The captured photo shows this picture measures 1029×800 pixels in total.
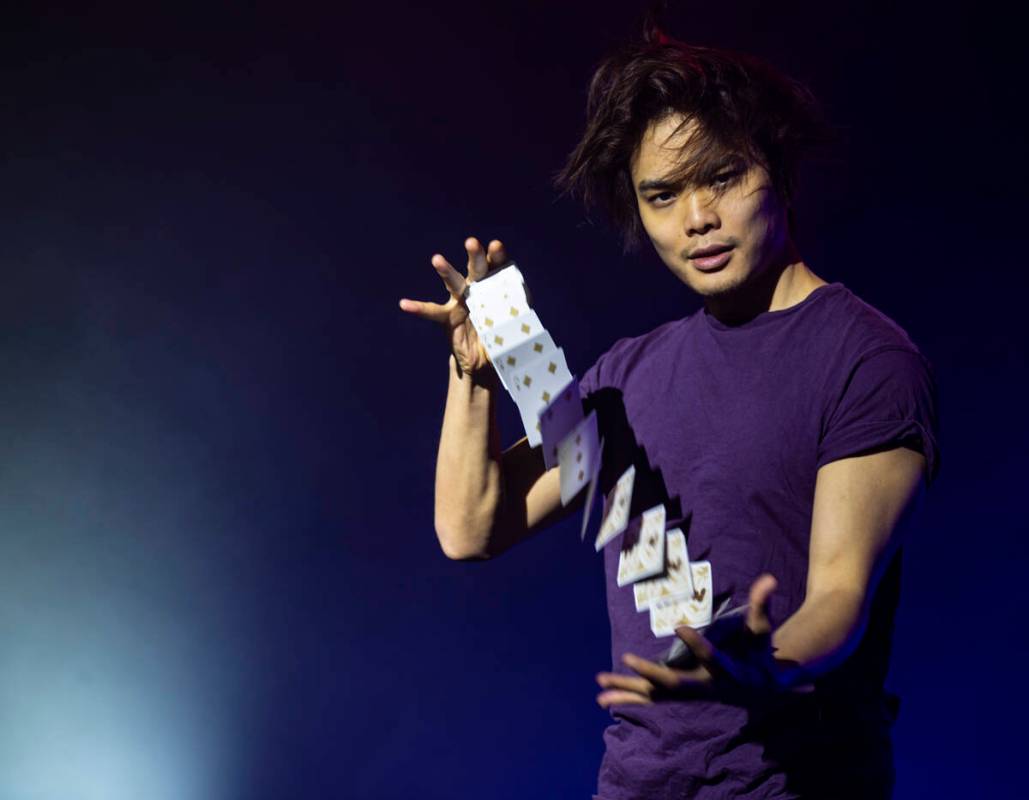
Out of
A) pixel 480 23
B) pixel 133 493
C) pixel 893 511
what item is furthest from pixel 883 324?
pixel 133 493

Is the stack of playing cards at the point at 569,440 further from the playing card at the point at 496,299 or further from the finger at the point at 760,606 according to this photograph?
the finger at the point at 760,606

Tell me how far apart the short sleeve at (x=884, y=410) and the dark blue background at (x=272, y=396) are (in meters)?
1.83

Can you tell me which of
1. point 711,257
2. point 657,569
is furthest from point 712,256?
point 657,569

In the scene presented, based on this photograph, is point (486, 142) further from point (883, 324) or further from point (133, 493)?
point (883, 324)

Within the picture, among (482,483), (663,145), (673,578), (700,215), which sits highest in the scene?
(663,145)

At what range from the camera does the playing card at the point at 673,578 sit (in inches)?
51.2

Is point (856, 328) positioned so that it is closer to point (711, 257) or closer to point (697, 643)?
point (711, 257)

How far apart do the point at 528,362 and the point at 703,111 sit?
48 centimetres

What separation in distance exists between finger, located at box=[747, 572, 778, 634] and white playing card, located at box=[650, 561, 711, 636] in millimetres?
300

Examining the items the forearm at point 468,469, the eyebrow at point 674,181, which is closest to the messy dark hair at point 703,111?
the eyebrow at point 674,181

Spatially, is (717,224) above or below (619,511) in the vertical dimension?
above

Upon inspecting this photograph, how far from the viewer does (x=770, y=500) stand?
4.28 ft

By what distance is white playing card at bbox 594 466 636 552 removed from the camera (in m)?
1.38

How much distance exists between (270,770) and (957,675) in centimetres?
201
